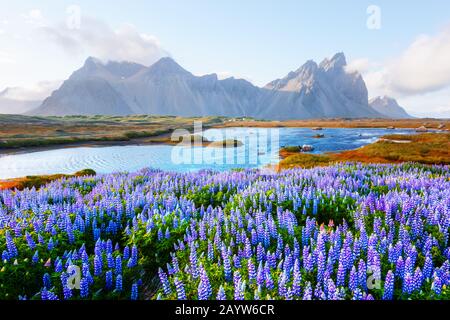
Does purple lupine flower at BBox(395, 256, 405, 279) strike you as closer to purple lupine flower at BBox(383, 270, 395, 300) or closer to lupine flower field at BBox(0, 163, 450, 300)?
lupine flower field at BBox(0, 163, 450, 300)

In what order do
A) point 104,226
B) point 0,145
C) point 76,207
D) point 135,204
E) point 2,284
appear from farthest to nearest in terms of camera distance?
point 0,145 → point 135,204 → point 76,207 → point 104,226 → point 2,284

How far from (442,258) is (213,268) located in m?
3.82

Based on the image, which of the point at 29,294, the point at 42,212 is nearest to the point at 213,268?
the point at 29,294

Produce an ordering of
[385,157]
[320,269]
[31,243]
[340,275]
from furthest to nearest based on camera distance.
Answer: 1. [385,157]
2. [31,243]
3. [320,269]
4. [340,275]

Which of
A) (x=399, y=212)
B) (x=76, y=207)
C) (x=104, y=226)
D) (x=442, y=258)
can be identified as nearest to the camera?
(x=442, y=258)

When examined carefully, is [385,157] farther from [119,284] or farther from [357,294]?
[119,284]

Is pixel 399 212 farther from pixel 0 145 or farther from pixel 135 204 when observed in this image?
pixel 0 145

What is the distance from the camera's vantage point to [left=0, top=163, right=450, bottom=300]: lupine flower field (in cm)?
414

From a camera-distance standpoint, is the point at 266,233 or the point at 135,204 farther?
the point at 135,204

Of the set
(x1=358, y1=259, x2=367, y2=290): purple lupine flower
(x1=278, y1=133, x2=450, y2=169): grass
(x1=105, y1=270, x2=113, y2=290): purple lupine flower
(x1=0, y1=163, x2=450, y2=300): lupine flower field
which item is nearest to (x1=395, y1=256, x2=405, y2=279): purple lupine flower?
(x1=0, y1=163, x2=450, y2=300): lupine flower field

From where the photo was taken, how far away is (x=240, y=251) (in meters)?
5.19

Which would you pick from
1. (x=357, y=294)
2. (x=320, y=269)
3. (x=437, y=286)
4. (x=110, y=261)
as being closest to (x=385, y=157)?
(x=437, y=286)

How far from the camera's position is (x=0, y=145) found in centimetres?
5216

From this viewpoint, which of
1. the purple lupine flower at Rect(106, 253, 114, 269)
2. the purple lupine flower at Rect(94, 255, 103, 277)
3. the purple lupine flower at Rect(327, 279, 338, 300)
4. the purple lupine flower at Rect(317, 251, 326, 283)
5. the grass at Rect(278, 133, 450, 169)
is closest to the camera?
the purple lupine flower at Rect(327, 279, 338, 300)
